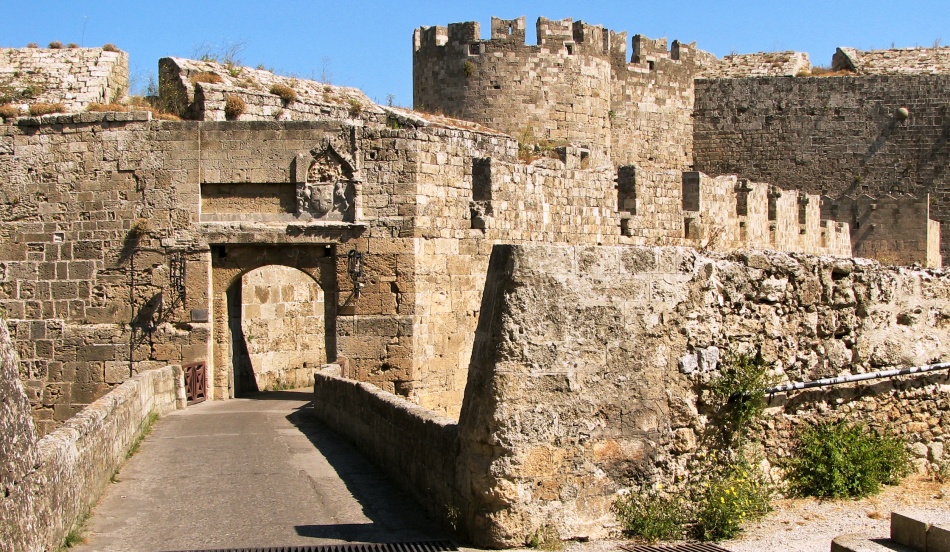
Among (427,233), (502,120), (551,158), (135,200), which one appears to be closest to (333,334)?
(427,233)

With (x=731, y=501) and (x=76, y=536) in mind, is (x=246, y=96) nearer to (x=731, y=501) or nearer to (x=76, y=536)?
(x=76, y=536)

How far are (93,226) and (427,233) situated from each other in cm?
476

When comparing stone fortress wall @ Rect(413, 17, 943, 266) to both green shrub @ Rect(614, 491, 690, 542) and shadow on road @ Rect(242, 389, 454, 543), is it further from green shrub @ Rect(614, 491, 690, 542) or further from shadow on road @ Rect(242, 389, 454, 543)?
green shrub @ Rect(614, 491, 690, 542)

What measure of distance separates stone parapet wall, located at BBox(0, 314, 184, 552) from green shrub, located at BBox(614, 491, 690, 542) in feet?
10.3

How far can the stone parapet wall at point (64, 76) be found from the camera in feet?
55.0

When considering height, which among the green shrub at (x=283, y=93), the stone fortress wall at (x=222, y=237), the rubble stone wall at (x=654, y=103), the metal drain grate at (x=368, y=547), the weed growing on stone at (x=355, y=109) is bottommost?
the metal drain grate at (x=368, y=547)

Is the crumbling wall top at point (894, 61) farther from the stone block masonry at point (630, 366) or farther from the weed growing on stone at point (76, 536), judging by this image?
the weed growing on stone at point (76, 536)

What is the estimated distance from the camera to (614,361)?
6.42 metres

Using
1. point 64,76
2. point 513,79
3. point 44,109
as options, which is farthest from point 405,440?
point 513,79

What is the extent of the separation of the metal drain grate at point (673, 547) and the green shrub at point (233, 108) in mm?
11858

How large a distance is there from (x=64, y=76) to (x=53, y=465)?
12401 millimetres

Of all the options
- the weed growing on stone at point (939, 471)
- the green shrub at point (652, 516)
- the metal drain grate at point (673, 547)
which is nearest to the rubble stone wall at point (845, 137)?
the weed growing on stone at point (939, 471)

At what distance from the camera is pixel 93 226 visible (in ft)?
51.2

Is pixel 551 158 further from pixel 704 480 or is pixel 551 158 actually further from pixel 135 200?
pixel 704 480
